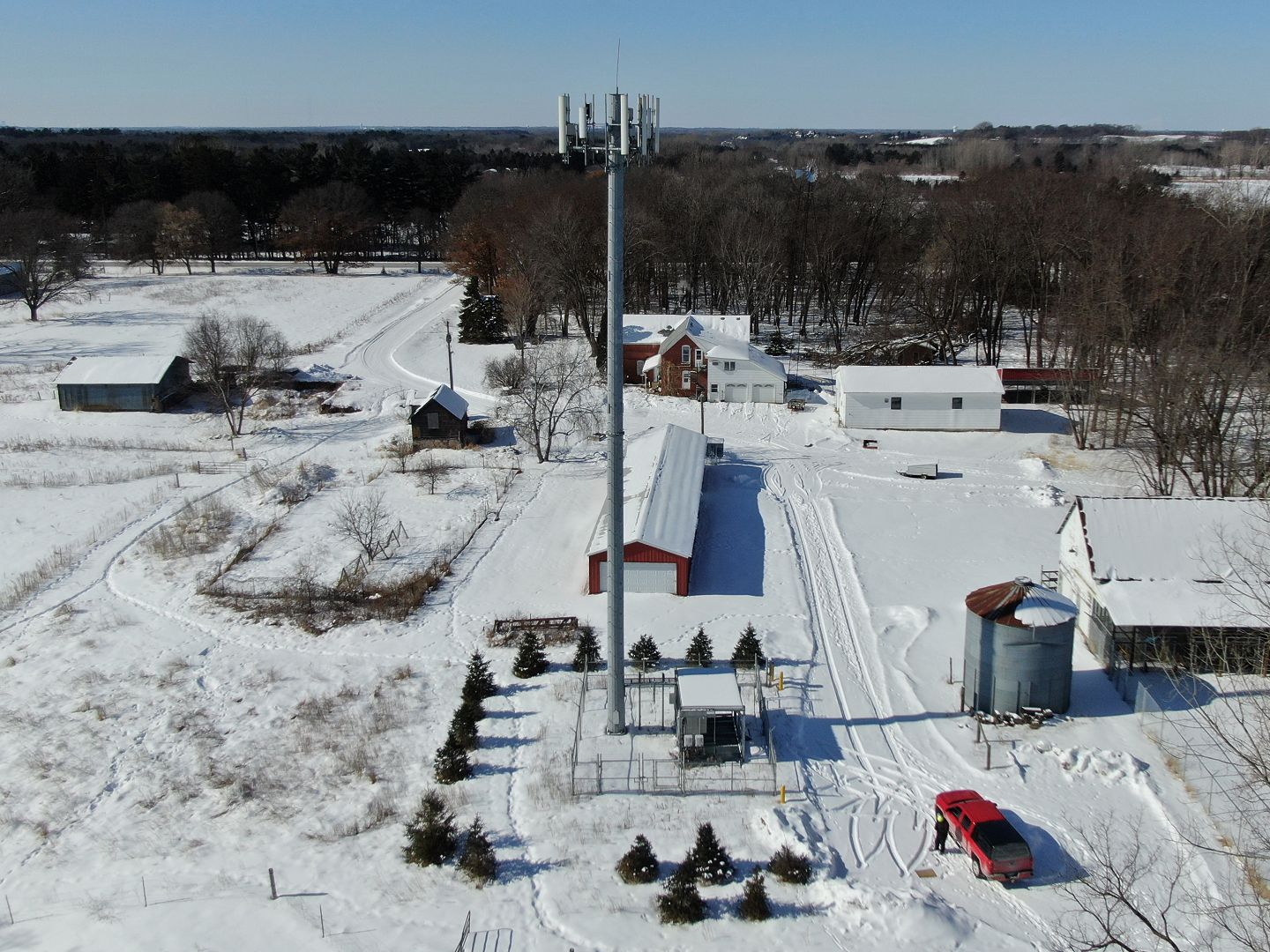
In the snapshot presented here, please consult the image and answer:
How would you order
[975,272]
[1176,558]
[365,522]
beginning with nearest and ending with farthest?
1. [1176,558]
2. [365,522]
3. [975,272]

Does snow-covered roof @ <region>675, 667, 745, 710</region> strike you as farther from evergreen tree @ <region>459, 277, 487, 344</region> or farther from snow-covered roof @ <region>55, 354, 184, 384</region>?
evergreen tree @ <region>459, 277, 487, 344</region>

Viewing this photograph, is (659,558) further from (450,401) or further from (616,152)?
(450,401)

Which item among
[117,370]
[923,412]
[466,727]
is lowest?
[466,727]

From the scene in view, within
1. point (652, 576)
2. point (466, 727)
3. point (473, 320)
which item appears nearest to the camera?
point (466, 727)

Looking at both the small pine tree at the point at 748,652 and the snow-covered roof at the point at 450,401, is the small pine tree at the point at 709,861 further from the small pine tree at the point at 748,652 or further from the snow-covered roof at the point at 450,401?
the snow-covered roof at the point at 450,401

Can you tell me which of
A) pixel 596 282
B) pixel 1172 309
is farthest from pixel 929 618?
pixel 596 282

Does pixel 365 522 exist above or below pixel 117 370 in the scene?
below

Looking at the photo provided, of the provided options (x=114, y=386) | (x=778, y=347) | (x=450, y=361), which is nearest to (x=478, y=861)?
(x=450, y=361)

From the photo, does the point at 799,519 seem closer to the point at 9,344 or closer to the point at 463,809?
the point at 463,809

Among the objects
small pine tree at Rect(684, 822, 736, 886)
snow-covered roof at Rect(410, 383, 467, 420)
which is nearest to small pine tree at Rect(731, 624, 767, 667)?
small pine tree at Rect(684, 822, 736, 886)
